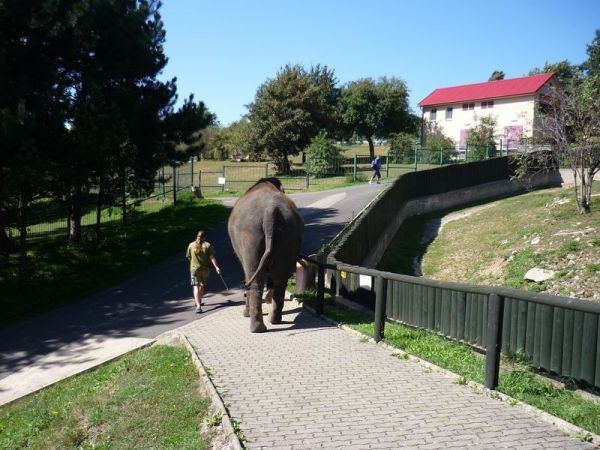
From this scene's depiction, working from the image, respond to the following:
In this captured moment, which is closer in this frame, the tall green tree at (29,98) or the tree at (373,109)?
the tall green tree at (29,98)

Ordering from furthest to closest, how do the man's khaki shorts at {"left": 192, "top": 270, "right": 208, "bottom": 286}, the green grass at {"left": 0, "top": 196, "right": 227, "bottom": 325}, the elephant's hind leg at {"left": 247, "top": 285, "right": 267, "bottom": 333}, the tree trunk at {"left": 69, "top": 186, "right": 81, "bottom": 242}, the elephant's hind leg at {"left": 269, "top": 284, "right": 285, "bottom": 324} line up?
1. the tree trunk at {"left": 69, "top": 186, "right": 81, "bottom": 242}
2. the green grass at {"left": 0, "top": 196, "right": 227, "bottom": 325}
3. the man's khaki shorts at {"left": 192, "top": 270, "right": 208, "bottom": 286}
4. the elephant's hind leg at {"left": 269, "top": 284, "right": 285, "bottom": 324}
5. the elephant's hind leg at {"left": 247, "top": 285, "right": 267, "bottom": 333}

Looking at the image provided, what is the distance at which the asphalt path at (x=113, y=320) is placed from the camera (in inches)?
393

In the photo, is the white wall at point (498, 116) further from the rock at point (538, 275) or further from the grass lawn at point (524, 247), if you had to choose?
the rock at point (538, 275)

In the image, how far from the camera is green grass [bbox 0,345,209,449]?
19.5ft

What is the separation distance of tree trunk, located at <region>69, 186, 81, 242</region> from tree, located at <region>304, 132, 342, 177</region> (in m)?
17.9

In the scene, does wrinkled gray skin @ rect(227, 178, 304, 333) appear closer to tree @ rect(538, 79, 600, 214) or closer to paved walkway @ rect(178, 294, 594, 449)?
paved walkway @ rect(178, 294, 594, 449)

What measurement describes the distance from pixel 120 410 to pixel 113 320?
19.2ft

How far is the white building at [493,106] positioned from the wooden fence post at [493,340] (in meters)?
40.5

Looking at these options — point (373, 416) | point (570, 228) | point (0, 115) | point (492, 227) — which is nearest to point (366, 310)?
point (373, 416)

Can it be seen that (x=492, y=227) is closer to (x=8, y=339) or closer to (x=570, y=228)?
(x=570, y=228)

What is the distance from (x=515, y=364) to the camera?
647 centimetres

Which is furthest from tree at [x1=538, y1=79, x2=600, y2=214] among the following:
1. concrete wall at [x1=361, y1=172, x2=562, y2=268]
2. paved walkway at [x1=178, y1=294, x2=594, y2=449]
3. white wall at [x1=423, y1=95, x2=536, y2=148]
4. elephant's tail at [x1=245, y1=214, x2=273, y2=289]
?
white wall at [x1=423, y1=95, x2=536, y2=148]

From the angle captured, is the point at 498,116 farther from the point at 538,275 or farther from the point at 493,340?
the point at 493,340

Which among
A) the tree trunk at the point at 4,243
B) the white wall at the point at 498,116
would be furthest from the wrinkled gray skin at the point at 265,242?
the white wall at the point at 498,116
